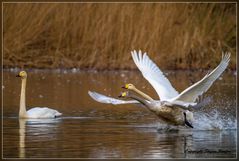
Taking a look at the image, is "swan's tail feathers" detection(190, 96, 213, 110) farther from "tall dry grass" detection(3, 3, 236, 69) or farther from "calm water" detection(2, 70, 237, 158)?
"tall dry grass" detection(3, 3, 236, 69)

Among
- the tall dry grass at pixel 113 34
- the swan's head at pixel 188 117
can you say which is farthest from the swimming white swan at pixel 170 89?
the tall dry grass at pixel 113 34

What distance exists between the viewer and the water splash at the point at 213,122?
9484 millimetres

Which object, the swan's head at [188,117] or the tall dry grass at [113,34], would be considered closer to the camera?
the swan's head at [188,117]

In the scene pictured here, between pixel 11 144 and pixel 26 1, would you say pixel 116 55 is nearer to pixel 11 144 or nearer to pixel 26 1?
pixel 26 1

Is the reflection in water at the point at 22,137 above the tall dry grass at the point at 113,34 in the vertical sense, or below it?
below

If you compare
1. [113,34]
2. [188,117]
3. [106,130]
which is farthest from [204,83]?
[113,34]

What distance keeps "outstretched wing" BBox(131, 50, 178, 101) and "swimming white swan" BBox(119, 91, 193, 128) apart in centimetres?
50

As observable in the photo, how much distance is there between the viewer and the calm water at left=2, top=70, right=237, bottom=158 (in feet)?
24.6

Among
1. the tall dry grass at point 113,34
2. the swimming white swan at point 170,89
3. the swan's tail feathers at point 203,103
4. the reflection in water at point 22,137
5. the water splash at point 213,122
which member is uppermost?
the tall dry grass at point 113,34

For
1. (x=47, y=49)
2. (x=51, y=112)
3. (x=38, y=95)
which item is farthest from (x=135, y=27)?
(x=51, y=112)

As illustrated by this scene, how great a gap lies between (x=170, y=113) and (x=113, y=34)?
9817mm

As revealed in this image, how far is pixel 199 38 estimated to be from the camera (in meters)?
19.1

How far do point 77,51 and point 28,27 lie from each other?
134cm

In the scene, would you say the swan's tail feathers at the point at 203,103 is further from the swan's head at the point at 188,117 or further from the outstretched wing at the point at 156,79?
the outstretched wing at the point at 156,79
